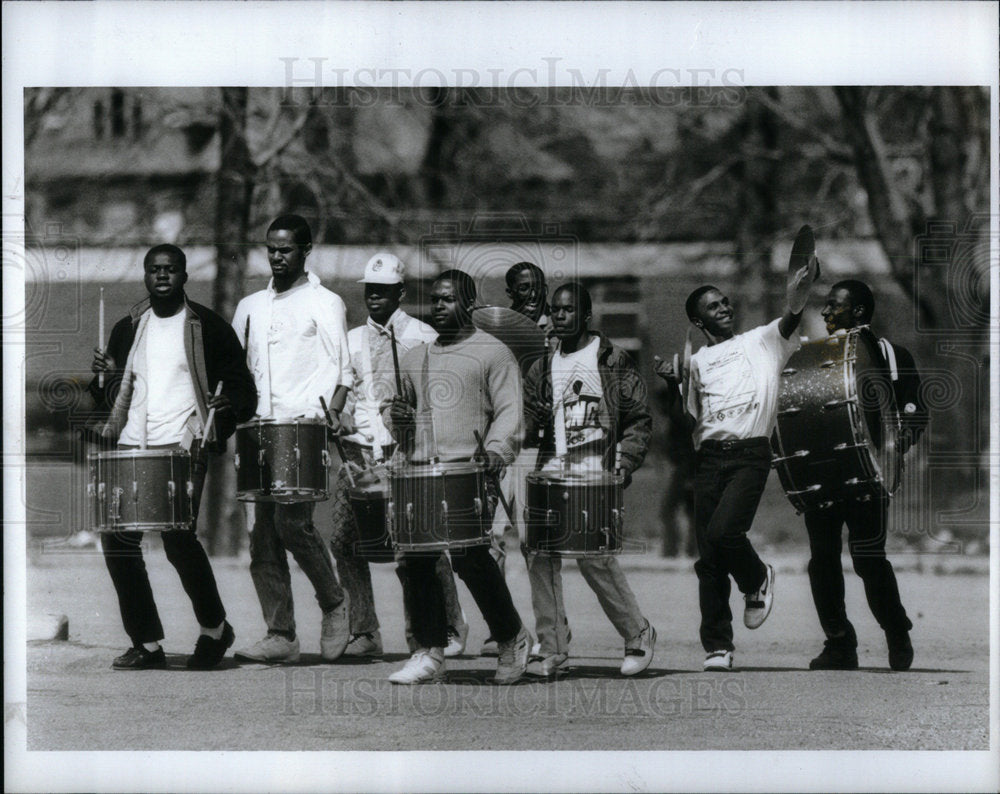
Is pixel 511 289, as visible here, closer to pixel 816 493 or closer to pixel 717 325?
pixel 717 325

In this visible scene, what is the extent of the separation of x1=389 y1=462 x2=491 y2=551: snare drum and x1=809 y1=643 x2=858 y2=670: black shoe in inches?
81.7

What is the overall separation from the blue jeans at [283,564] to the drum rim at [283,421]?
1.58 feet

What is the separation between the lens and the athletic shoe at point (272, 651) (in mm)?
12461

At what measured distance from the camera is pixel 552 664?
485 inches

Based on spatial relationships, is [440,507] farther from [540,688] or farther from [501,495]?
[540,688]

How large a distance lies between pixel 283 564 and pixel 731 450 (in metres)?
2.53

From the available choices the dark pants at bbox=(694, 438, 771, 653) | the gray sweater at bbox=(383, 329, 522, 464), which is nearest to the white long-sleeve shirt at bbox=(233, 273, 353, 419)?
the gray sweater at bbox=(383, 329, 522, 464)

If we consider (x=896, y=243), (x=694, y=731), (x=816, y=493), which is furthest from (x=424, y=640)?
(x=896, y=243)

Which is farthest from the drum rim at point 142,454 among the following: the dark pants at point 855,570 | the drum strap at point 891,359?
the drum strap at point 891,359

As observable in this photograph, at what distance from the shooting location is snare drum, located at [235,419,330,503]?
12.0 m

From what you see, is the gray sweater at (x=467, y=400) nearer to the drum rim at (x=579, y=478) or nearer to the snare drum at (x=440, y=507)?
the drum rim at (x=579, y=478)

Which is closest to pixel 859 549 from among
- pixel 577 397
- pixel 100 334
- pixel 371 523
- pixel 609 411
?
pixel 609 411

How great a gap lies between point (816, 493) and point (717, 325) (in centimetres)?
108

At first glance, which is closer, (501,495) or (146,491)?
(146,491)
